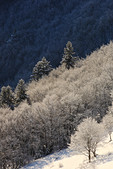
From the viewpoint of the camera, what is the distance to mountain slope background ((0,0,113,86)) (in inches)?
4577

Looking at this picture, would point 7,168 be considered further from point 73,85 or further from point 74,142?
point 73,85

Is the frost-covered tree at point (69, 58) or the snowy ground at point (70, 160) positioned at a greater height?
the frost-covered tree at point (69, 58)

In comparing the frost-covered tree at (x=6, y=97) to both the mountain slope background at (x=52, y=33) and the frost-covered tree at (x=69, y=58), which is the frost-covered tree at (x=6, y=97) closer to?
the frost-covered tree at (x=69, y=58)

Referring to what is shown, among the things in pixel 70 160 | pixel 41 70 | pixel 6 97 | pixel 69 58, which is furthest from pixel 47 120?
pixel 69 58

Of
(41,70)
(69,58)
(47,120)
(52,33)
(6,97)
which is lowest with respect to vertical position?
(47,120)

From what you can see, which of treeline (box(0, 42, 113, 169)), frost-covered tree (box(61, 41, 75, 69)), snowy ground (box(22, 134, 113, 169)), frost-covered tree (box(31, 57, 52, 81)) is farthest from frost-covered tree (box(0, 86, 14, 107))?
snowy ground (box(22, 134, 113, 169))

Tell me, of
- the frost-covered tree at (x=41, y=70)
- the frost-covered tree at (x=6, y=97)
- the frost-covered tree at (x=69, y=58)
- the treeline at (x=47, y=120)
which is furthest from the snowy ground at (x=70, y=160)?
the frost-covered tree at (x=69, y=58)

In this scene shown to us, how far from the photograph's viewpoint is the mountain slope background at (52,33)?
11625cm

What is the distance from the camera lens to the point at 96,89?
148ft

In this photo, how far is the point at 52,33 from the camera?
5802 inches

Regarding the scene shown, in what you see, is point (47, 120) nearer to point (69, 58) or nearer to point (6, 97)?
point (6, 97)

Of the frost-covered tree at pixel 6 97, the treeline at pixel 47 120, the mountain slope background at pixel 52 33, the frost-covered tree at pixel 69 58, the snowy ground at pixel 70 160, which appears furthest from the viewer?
the mountain slope background at pixel 52 33

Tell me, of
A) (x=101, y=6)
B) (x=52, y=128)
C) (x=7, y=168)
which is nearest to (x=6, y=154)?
(x=7, y=168)

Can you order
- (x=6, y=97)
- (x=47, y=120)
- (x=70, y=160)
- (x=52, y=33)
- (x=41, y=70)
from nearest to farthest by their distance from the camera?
(x=70, y=160)
(x=47, y=120)
(x=6, y=97)
(x=41, y=70)
(x=52, y=33)
